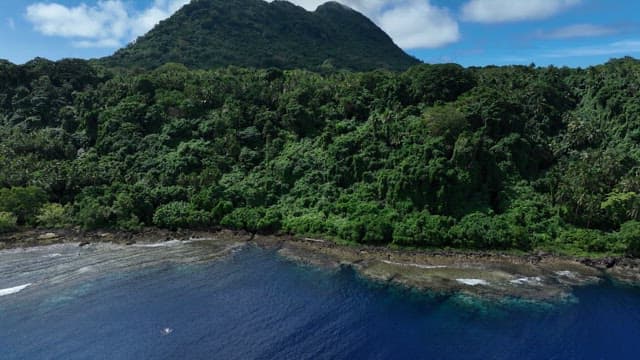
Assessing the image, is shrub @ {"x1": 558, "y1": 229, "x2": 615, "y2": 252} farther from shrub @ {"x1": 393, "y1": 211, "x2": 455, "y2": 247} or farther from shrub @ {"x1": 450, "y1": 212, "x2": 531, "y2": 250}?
shrub @ {"x1": 393, "y1": 211, "x2": 455, "y2": 247}

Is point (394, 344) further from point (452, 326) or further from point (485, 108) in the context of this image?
point (485, 108)

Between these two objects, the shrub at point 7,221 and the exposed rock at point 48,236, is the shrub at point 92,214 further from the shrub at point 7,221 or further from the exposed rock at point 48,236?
the shrub at point 7,221

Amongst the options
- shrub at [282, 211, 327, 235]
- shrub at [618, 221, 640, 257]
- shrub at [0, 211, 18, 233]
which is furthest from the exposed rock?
shrub at [618, 221, 640, 257]

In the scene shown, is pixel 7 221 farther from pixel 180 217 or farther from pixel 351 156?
pixel 351 156

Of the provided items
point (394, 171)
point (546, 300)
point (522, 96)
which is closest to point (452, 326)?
point (546, 300)

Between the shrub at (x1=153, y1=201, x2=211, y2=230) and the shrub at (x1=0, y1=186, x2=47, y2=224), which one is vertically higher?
the shrub at (x1=0, y1=186, x2=47, y2=224)
